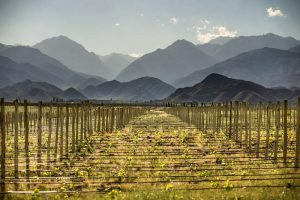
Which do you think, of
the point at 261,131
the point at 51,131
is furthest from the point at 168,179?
the point at 51,131

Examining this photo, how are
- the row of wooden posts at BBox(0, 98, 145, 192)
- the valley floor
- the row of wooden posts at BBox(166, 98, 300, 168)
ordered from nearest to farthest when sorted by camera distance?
the valley floor
the row of wooden posts at BBox(0, 98, 145, 192)
the row of wooden posts at BBox(166, 98, 300, 168)

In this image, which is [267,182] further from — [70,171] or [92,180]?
→ [70,171]

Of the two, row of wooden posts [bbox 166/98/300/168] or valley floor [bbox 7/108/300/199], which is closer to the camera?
valley floor [bbox 7/108/300/199]

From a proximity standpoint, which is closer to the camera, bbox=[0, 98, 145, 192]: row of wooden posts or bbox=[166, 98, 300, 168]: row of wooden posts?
bbox=[0, 98, 145, 192]: row of wooden posts

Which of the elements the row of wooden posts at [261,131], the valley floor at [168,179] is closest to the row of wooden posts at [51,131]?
the valley floor at [168,179]

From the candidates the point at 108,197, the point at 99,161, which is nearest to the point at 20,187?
the point at 108,197

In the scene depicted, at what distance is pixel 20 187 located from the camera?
12.6 meters

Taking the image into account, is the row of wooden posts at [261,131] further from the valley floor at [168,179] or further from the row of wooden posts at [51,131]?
→ the row of wooden posts at [51,131]

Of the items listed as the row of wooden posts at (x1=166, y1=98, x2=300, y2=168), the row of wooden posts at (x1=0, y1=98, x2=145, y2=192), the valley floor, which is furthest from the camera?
the row of wooden posts at (x1=166, y1=98, x2=300, y2=168)

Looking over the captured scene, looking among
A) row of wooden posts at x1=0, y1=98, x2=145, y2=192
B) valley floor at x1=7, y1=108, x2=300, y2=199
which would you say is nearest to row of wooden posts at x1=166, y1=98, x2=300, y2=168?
valley floor at x1=7, y1=108, x2=300, y2=199

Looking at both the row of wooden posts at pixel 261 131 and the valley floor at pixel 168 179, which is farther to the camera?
the row of wooden posts at pixel 261 131

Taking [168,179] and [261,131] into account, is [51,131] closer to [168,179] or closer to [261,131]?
[261,131]

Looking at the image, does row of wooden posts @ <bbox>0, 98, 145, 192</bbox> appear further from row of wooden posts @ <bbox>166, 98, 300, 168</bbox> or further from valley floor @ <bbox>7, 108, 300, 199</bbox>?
row of wooden posts @ <bbox>166, 98, 300, 168</bbox>

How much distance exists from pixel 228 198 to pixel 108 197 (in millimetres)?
3251
